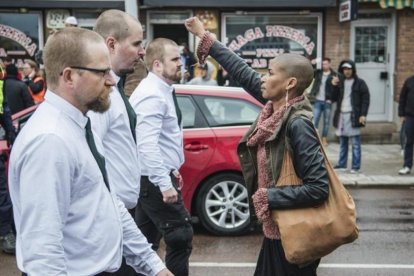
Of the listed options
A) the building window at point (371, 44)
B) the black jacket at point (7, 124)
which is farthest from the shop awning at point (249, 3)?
the black jacket at point (7, 124)

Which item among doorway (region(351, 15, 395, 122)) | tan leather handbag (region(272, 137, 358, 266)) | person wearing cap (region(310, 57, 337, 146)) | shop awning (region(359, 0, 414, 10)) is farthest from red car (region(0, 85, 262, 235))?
doorway (region(351, 15, 395, 122))

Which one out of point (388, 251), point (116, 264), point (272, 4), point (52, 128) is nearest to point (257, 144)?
point (116, 264)

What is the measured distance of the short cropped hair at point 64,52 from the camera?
7.91 ft

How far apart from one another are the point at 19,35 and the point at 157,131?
36.7 ft

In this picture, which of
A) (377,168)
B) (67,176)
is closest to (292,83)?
(67,176)

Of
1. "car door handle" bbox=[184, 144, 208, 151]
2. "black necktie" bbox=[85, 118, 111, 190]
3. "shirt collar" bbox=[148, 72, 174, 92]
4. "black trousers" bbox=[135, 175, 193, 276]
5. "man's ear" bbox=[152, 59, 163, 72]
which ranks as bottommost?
"black trousers" bbox=[135, 175, 193, 276]

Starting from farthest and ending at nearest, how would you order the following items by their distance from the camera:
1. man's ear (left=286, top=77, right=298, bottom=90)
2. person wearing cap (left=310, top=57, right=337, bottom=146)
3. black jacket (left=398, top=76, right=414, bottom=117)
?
person wearing cap (left=310, top=57, right=337, bottom=146)
black jacket (left=398, top=76, right=414, bottom=117)
man's ear (left=286, top=77, right=298, bottom=90)

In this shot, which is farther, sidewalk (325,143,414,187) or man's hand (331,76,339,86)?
man's hand (331,76,339,86)

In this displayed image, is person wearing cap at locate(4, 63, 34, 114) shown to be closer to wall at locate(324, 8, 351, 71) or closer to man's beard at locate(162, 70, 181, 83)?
man's beard at locate(162, 70, 181, 83)

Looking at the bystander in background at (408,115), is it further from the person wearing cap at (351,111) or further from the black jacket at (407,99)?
the person wearing cap at (351,111)

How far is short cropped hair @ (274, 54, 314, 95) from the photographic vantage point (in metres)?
3.40

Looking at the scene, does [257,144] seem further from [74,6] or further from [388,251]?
[74,6]

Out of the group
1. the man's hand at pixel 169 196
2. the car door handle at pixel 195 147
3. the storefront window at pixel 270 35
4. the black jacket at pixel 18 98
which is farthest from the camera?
the storefront window at pixel 270 35

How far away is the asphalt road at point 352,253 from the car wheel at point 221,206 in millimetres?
117
